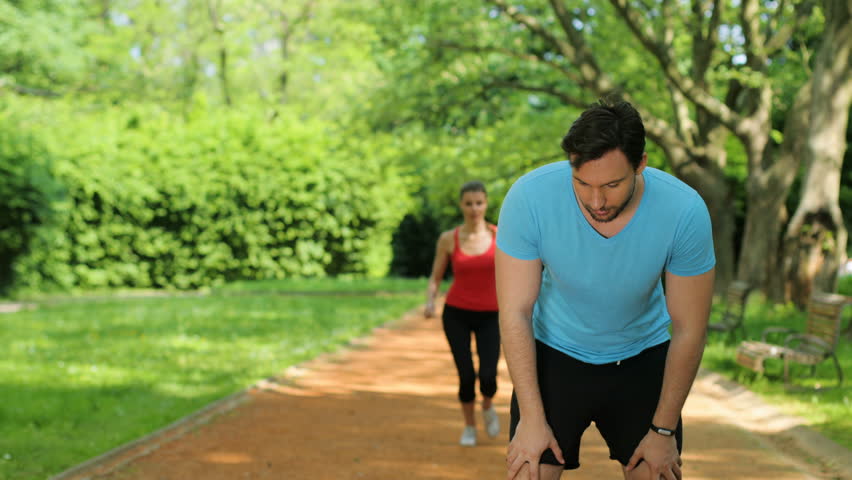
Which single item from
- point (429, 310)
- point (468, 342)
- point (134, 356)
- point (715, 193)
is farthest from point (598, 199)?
point (715, 193)

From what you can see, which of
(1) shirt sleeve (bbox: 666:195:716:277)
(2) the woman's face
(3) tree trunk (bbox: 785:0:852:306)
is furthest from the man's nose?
(3) tree trunk (bbox: 785:0:852:306)

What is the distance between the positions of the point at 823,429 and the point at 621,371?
16.1 ft

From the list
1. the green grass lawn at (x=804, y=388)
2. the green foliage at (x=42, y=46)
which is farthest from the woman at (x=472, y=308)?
the green foliage at (x=42, y=46)

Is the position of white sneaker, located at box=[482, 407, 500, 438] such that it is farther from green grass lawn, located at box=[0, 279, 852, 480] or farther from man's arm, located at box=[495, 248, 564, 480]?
man's arm, located at box=[495, 248, 564, 480]

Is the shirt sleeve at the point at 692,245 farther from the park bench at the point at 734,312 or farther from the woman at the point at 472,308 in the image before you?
the park bench at the point at 734,312

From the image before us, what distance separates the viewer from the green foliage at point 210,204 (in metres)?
22.6

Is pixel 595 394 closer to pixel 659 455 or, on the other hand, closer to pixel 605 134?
pixel 659 455

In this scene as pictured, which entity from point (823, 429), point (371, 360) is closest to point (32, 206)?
point (371, 360)

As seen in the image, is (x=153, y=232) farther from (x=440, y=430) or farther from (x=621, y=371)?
(x=621, y=371)

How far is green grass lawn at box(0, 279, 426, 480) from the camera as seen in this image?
23.2ft

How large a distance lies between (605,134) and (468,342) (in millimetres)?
4346

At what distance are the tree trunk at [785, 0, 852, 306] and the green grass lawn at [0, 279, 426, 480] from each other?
7065 mm

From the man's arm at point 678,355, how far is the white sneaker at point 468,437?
→ 3985mm

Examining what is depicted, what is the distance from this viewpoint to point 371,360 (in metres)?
11.2
